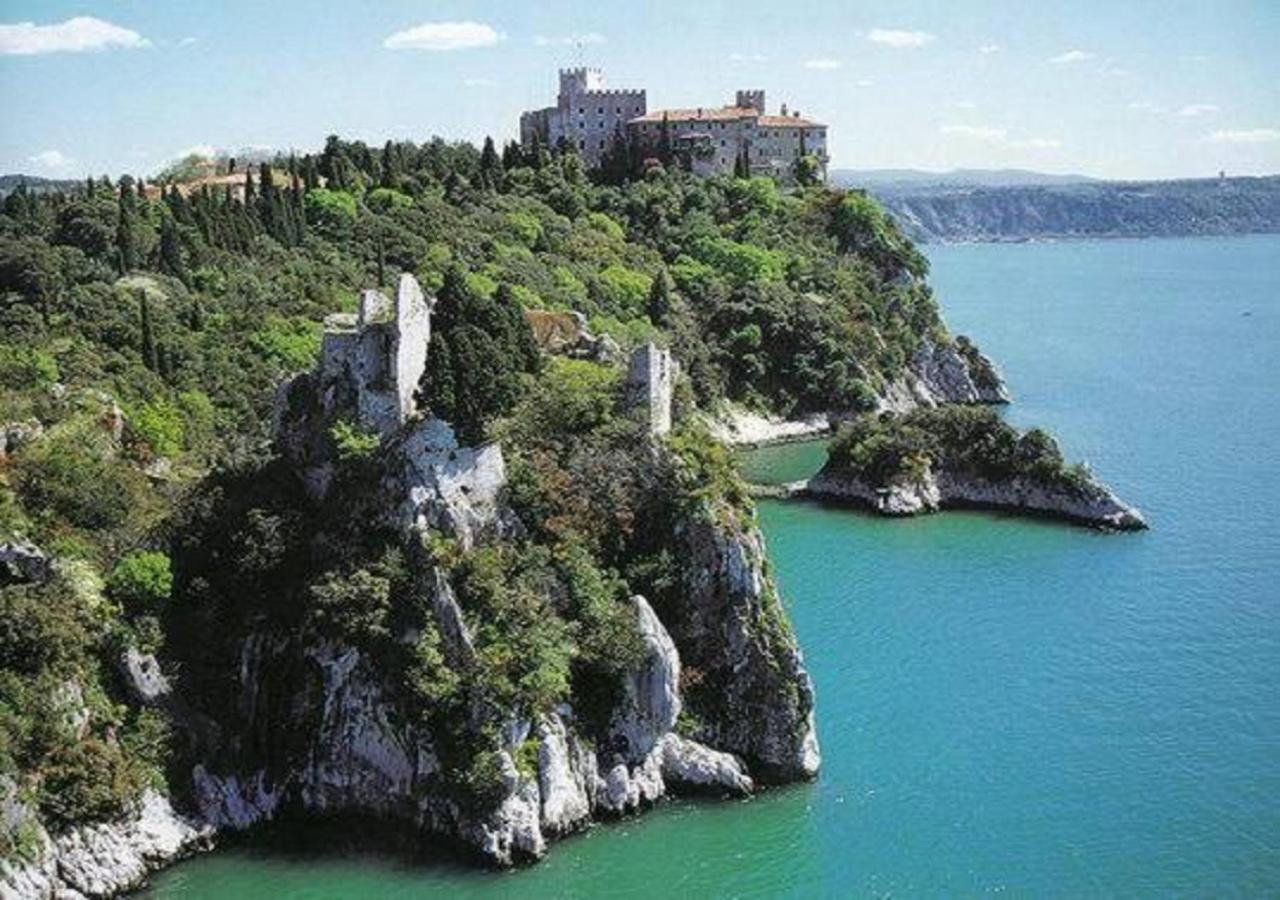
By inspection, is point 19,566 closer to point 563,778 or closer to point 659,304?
point 563,778

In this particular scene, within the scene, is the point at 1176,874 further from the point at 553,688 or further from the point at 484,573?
the point at 484,573

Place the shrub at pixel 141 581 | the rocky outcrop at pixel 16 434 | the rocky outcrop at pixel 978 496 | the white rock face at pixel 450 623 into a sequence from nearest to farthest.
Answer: the white rock face at pixel 450 623 → the shrub at pixel 141 581 → the rocky outcrop at pixel 16 434 → the rocky outcrop at pixel 978 496

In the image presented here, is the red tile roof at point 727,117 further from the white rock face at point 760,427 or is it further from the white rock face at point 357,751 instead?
the white rock face at point 357,751

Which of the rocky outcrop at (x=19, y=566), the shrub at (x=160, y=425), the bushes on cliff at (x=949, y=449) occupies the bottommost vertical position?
the bushes on cliff at (x=949, y=449)

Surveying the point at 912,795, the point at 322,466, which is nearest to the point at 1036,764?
the point at 912,795

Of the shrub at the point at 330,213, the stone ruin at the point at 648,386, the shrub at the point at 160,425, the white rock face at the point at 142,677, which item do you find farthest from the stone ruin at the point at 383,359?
the shrub at the point at 330,213

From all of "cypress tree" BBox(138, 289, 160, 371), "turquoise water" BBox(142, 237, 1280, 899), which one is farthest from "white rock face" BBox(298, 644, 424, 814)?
"cypress tree" BBox(138, 289, 160, 371)

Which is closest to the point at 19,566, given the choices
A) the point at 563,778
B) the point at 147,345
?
the point at 563,778
